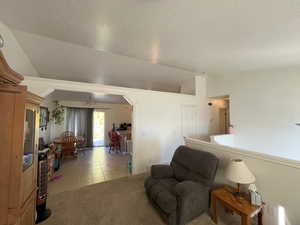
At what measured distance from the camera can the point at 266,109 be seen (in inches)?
153

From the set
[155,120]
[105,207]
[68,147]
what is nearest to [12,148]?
[105,207]

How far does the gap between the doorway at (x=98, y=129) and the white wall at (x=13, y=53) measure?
4449 mm

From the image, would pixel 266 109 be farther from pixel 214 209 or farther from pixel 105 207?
pixel 105 207

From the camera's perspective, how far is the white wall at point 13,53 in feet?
6.84

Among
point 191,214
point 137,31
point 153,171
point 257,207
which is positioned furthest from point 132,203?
point 137,31

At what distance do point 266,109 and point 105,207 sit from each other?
4.85m

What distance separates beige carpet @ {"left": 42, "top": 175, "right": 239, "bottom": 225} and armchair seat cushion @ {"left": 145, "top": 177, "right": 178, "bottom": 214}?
29 cm

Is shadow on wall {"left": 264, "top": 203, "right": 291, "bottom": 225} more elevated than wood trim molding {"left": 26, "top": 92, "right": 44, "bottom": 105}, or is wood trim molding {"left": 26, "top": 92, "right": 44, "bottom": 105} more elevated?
wood trim molding {"left": 26, "top": 92, "right": 44, "bottom": 105}

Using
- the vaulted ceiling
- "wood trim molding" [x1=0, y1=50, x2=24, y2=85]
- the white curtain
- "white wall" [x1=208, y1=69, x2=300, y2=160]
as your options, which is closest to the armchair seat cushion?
"wood trim molding" [x1=0, y1=50, x2=24, y2=85]

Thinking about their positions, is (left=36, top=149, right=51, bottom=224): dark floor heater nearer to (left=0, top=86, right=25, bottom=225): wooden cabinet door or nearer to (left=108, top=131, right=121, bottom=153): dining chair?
(left=0, top=86, right=25, bottom=225): wooden cabinet door

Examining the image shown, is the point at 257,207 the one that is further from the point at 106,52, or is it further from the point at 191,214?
Result: the point at 106,52

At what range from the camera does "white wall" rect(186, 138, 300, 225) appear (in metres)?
1.58

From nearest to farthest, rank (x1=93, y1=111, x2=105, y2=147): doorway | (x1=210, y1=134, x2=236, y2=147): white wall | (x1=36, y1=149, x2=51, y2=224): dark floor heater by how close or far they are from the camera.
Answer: (x1=36, y1=149, x2=51, y2=224): dark floor heater
(x1=210, y1=134, x2=236, y2=147): white wall
(x1=93, y1=111, x2=105, y2=147): doorway

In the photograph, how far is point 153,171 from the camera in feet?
8.29
